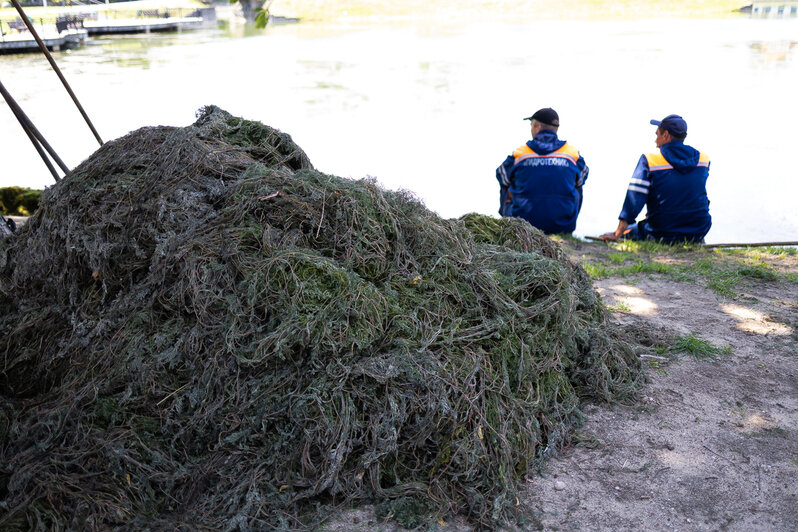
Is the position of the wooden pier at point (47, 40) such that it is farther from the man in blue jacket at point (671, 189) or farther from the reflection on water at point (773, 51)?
the reflection on water at point (773, 51)

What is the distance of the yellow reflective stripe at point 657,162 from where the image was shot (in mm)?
5934

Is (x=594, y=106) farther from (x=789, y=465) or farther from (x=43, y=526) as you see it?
(x=43, y=526)

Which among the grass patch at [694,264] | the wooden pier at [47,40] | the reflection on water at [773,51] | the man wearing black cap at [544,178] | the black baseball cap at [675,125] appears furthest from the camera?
the wooden pier at [47,40]

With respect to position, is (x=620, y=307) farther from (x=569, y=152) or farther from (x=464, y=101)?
(x=464, y=101)

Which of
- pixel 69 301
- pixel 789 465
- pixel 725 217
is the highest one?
pixel 69 301

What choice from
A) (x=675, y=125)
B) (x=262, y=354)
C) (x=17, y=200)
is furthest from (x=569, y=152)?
(x=17, y=200)

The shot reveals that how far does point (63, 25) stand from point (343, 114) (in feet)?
67.2

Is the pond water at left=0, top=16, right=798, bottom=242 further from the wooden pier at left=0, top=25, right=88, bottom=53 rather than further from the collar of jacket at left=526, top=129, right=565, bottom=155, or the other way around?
the collar of jacket at left=526, top=129, right=565, bottom=155

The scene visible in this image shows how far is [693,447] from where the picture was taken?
10.2 feet

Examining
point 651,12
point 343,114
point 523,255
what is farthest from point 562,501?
point 651,12

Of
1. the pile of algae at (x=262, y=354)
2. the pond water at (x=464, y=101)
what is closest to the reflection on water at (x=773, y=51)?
the pond water at (x=464, y=101)

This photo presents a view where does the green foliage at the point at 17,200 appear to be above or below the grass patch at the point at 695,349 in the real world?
below

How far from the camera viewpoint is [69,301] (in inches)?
131

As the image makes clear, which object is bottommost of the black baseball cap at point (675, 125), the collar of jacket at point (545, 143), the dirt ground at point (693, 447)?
the dirt ground at point (693, 447)
